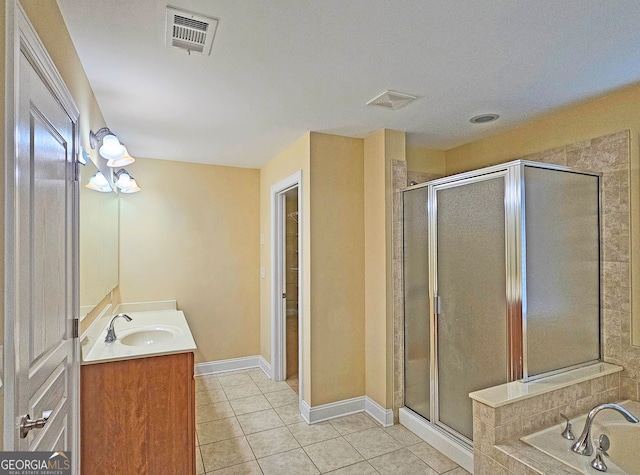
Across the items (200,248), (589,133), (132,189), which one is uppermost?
(589,133)

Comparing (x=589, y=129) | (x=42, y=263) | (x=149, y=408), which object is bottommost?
(x=149, y=408)

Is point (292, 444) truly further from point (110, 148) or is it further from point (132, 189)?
point (132, 189)

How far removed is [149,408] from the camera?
6.60 feet

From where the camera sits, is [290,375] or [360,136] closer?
[360,136]

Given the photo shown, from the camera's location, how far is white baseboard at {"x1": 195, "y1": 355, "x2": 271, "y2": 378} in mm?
4016

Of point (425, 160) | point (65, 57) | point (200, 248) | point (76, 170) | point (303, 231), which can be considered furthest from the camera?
point (200, 248)

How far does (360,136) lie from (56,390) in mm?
2744

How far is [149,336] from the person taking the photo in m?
2.73

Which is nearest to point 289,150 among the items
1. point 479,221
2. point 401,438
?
point 479,221

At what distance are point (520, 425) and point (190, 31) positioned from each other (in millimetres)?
2575

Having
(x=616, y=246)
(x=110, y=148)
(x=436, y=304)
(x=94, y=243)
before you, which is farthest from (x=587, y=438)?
(x=110, y=148)

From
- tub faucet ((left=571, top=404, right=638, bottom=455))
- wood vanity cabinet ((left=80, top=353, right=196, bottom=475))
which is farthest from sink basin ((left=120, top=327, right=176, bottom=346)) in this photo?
tub faucet ((left=571, top=404, right=638, bottom=455))

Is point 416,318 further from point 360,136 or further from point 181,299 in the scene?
point 181,299

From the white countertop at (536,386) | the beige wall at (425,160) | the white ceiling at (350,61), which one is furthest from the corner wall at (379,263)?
the white countertop at (536,386)
